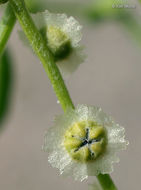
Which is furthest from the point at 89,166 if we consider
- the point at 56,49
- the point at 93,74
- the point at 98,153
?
the point at 93,74

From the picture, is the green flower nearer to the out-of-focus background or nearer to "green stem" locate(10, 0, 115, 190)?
"green stem" locate(10, 0, 115, 190)

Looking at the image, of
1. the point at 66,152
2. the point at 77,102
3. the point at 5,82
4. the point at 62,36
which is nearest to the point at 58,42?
the point at 62,36

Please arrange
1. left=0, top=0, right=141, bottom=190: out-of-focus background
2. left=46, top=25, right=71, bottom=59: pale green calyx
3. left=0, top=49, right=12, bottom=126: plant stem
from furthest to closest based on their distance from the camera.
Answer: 1. left=0, top=0, right=141, bottom=190: out-of-focus background
2. left=0, top=49, right=12, bottom=126: plant stem
3. left=46, top=25, right=71, bottom=59: pale green calyx

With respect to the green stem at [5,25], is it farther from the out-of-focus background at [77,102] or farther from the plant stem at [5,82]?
the out-of-focus background at [77,102]

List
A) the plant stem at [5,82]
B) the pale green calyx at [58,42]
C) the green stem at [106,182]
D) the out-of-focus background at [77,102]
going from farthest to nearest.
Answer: the out-of-focus background at [77,102] → the plant stem at [5,82] → the pale green calyx at [58,42] → the green stem at [106,182]

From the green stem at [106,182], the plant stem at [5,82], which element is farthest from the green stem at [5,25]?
the plant stem at [5,82]

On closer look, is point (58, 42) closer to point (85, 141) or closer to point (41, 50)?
point (41, 50)

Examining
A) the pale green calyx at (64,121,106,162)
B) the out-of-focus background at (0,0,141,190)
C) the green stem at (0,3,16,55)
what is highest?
the green stem at (0,3,16,55)

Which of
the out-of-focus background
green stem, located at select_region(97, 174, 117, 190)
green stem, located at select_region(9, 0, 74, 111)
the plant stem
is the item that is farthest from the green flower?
the out-of-focus background
